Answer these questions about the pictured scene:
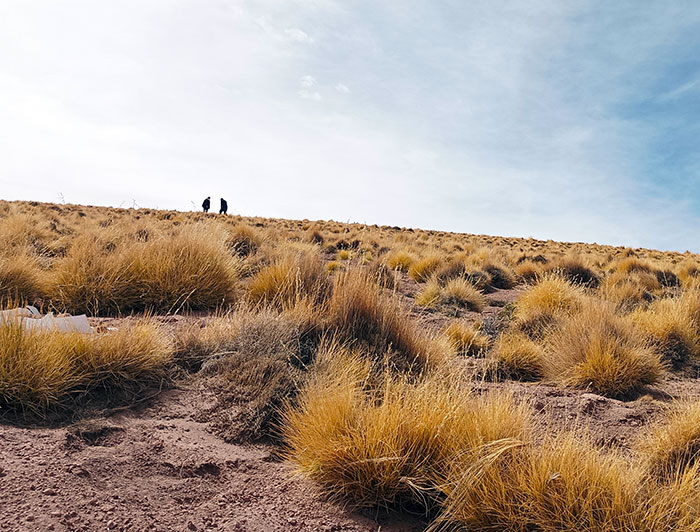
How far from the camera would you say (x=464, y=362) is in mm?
5172

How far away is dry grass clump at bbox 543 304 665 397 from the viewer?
459cm

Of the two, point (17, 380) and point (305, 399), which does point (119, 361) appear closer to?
point (17, 380)

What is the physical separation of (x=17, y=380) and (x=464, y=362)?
4.01 metres

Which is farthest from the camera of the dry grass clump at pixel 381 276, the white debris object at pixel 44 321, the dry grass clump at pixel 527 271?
the dry grass clump at pixel 527 271

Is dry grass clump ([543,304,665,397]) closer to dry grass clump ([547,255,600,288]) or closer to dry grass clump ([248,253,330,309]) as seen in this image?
dry grass clump ([248,253,330,309])

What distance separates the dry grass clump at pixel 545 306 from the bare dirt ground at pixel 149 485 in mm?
4716

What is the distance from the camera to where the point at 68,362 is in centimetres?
317

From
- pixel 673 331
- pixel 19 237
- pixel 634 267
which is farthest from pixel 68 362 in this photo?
pixel 634 267

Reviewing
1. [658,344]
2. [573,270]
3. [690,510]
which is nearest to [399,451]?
[690,510]

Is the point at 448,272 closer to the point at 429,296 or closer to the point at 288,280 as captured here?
the point at 429,296

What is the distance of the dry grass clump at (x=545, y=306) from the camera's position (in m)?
6.75

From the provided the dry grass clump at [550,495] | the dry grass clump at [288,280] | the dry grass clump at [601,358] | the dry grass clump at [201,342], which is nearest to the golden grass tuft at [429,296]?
the dry grass clump at [288,280]

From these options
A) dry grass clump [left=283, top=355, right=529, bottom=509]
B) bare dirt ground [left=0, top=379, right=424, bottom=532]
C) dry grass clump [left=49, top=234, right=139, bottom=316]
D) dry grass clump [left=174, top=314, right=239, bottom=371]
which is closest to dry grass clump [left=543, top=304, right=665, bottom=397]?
dry grass clump [left=283, top=355, right=529, bottom=509]

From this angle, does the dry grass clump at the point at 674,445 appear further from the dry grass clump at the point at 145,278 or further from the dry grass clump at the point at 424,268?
the dry grass clump at the point at 424,268
